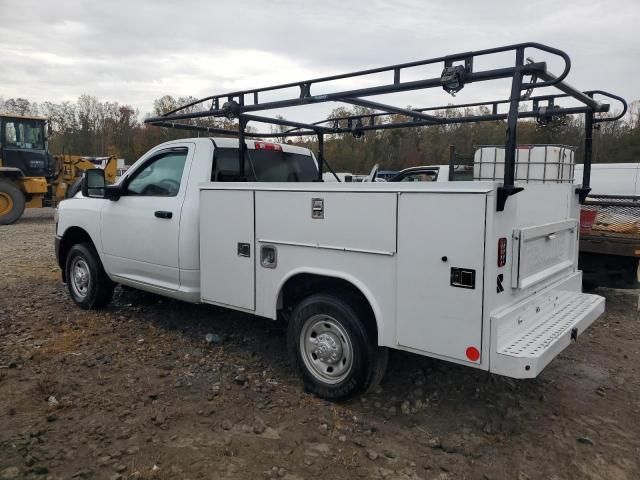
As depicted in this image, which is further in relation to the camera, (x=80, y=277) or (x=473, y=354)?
(x=80, y=277)

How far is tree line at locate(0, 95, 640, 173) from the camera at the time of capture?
319 inches

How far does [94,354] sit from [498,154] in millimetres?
4080

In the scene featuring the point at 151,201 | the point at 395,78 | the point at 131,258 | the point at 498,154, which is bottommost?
the point at 131,258

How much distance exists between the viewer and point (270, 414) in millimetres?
3750

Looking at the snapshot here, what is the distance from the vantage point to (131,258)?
554 cm

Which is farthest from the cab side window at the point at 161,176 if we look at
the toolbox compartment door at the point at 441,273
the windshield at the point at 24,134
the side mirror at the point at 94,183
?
the windshield at the point at 24,134

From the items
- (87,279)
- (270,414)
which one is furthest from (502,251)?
(87,279)

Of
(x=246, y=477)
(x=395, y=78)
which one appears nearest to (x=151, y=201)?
(x=395, y=78)

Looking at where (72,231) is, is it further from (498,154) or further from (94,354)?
(498,154)

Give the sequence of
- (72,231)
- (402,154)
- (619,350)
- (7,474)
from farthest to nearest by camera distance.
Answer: (402,154) → (72,231) → (619,350) → (7,474)

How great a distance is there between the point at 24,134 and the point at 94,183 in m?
14.4

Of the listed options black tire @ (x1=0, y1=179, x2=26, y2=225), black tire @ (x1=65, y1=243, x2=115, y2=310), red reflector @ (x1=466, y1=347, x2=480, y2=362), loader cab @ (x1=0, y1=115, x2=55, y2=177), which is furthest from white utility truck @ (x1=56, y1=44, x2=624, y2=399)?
loader cab @ (x1=0, y1=115, x2=55, y2=177)

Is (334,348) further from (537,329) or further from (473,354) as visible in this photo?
(537,329)

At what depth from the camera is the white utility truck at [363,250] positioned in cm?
315
